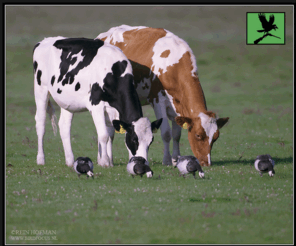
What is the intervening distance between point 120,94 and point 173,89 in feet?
7.49

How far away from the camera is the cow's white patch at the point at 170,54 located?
15273 mm

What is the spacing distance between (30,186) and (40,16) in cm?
11518

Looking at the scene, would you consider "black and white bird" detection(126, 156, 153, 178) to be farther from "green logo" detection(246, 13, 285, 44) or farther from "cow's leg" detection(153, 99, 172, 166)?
"green logo" detection(246, 13, 285, 44)

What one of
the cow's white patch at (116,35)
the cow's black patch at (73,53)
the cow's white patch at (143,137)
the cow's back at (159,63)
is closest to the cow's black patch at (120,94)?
the cow's white patch at (143,137)

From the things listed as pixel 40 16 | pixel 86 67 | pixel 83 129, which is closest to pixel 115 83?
pixel 86 67

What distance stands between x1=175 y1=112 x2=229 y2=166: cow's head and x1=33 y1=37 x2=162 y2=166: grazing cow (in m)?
1.24

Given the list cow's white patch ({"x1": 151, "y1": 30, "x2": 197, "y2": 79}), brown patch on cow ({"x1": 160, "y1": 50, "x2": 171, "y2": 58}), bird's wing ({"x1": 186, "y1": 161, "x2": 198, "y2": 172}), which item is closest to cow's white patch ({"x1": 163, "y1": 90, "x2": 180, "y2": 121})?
cow's white patch ({"x1": 151, "y1": 30, "x2": 197, "y2": 79})

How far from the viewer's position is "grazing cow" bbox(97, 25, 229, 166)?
13.9m

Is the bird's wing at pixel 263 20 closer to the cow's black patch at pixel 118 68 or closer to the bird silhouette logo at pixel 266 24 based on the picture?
the bird silhouette logo at pixel 266 24

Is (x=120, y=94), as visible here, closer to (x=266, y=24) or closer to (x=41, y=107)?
(x=41, y=107)

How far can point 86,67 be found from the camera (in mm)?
14375

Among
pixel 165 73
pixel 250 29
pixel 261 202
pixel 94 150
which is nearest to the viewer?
pixel 261 202

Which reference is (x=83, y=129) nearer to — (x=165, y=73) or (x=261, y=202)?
(x=165, y=73)

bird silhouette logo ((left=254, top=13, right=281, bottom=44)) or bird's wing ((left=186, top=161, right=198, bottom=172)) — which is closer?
bird's wing ((left=186, top=161, right=198, bottom=172))
